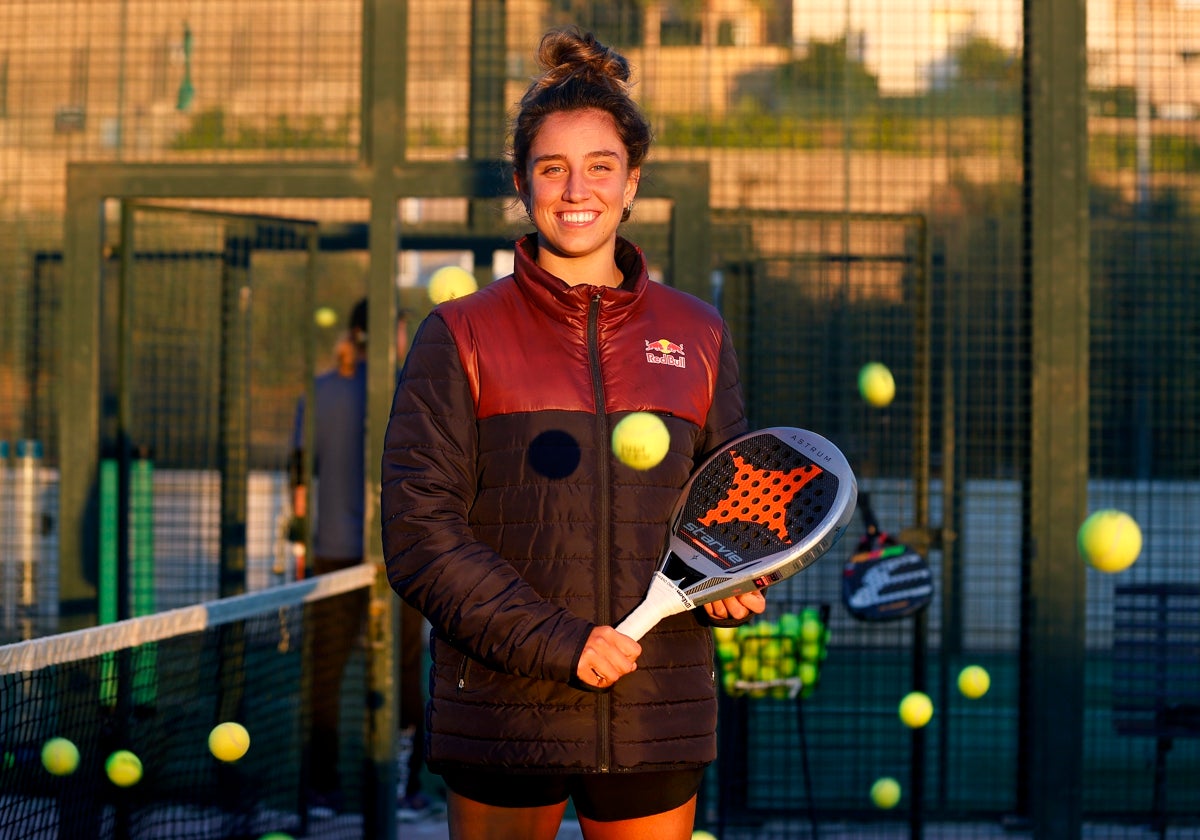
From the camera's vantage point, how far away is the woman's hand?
238 centimetres

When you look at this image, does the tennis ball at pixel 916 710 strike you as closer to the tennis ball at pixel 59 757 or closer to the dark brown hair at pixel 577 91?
the tennis ball at pixel 59 757

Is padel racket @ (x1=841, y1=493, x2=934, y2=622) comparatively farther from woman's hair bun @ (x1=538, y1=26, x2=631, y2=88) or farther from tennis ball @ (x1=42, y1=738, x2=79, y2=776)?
woman's hair bun @ (x1=538, y1=26, x2=631, y2=88)

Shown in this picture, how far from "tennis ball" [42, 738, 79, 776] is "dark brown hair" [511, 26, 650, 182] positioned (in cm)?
244

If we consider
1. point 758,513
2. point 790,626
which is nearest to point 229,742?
point 790,626

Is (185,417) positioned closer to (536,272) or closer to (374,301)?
(374,301)

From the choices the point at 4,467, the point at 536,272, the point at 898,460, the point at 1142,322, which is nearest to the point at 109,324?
the point at 4,467

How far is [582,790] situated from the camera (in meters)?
2.57

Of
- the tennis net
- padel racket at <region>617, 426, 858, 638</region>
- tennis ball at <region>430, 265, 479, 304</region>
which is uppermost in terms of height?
tennis ball at <region>430, 265, 479, 304</region>

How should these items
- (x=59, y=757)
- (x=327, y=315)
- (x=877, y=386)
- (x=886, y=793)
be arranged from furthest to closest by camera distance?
1. (x=327, y=315)
2. (x=886, y=793)
3. (x=877, y=386)
4. (x=59, y=757)

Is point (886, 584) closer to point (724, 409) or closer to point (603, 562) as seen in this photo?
point (724, 409)

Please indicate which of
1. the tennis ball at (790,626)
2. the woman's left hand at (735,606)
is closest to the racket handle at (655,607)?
the woman's left hand at (735,606)

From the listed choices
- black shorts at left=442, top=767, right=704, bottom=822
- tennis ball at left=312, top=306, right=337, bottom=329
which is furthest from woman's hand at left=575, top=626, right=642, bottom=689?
tennis ball at left=312, top=306, right=337, bottom=329

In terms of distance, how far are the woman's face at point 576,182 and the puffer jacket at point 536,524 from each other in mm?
97

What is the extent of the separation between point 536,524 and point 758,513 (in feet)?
1.41
